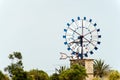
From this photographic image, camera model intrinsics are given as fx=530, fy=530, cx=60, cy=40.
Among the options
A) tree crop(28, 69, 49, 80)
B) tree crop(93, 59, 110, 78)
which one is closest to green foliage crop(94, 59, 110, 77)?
tree crop(93, 59, 110, 78)

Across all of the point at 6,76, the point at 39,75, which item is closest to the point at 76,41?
the point at 39,75

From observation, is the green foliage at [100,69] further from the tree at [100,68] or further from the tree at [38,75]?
the tree at [38,75]

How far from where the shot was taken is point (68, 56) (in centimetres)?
8144

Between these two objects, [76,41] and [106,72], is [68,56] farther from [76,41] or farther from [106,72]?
[106,72]

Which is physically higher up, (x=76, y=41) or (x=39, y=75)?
(x=76, y=41)

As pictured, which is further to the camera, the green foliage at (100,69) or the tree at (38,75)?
the green foliage at (100,69)

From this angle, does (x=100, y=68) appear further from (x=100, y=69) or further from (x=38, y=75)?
(x=38, y=75)

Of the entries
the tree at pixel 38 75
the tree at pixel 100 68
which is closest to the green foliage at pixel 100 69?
the tree at pixel 100 68

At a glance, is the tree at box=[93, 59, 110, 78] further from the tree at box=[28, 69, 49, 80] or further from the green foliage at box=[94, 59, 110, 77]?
the tree at box=[28, 69, 49, 80]

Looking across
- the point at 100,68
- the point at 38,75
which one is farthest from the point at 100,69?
the point at 38,75

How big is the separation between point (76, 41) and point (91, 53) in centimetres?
297

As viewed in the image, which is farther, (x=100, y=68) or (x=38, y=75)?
(x=100, y=68)

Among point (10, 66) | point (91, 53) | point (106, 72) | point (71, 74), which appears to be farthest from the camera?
point (106, 72)

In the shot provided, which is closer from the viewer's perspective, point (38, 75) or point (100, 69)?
point (38, 75)
